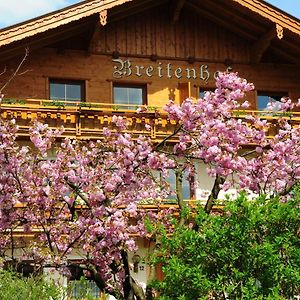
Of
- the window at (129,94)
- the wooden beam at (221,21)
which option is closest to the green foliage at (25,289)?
the window at (129,94)

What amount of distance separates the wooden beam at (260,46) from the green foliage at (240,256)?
549 inches

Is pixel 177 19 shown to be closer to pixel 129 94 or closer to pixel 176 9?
pixel 176 9

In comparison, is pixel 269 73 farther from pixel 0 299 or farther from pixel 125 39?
pixel 0 299

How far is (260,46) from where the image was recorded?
987 inches

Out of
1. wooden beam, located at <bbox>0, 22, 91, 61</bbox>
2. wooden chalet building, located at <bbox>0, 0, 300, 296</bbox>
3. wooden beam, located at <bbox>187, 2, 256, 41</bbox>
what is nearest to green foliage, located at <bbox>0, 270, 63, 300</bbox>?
wooden chalet building, located at <bbox>0, 0, 300, 296</bbox>

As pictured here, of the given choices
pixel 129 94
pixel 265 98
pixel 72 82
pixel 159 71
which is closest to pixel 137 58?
pixel 159 71

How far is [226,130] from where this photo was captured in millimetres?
13211

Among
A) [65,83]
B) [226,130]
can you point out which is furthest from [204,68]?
[226,130]

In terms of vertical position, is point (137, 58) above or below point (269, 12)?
below

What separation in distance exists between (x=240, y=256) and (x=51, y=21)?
41.0 ft

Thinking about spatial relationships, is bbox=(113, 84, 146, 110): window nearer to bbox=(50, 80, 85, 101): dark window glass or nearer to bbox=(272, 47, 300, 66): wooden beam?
bbox=(50, 80, 85, 101): dark window glass

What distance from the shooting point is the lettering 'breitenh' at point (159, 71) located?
23859mm

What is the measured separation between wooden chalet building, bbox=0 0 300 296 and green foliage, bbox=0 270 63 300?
10438 millimetres

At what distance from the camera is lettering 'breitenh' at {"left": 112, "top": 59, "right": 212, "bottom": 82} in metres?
23.9
